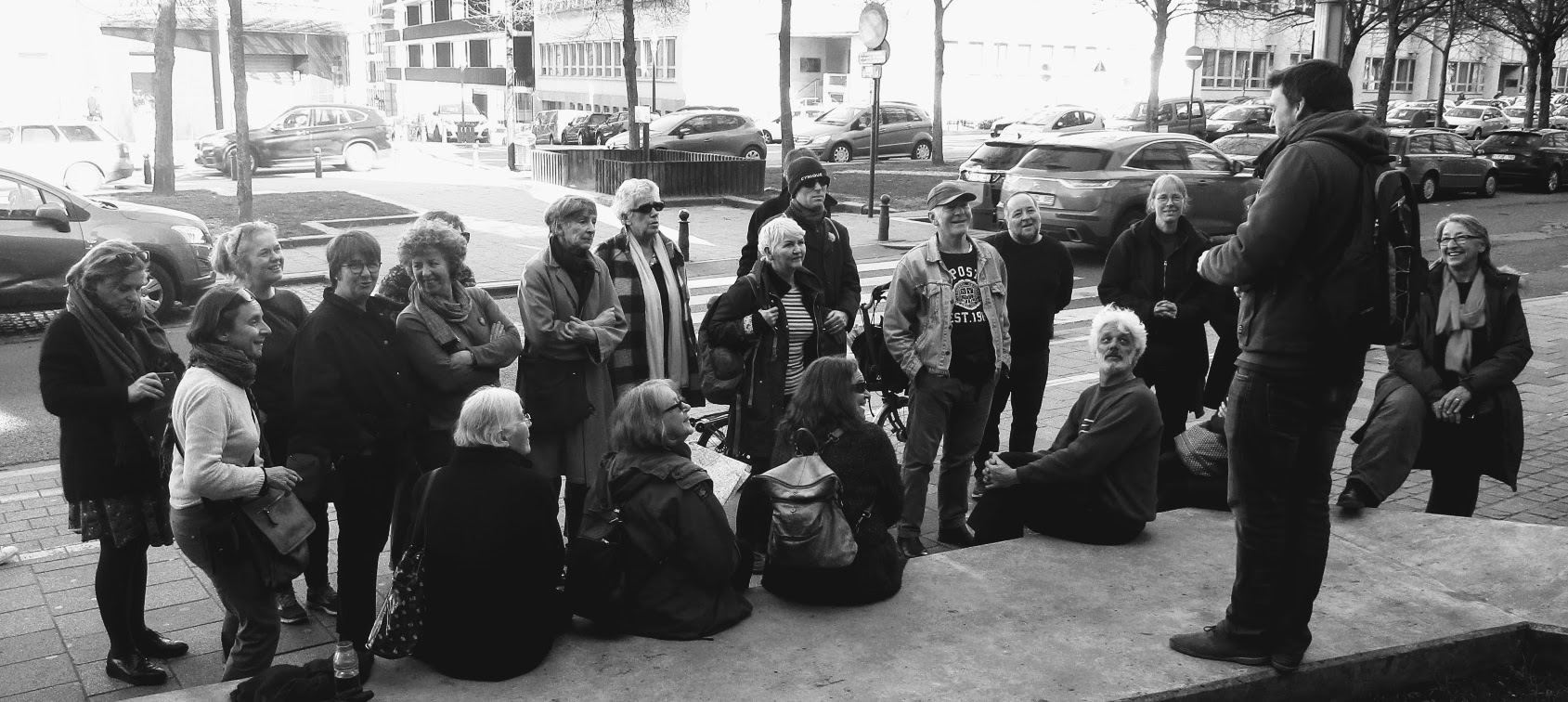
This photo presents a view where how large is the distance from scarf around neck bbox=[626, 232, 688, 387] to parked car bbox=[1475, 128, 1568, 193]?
27.5m

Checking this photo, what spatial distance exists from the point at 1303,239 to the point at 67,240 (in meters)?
12.2

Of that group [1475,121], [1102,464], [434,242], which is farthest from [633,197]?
[1475,121]

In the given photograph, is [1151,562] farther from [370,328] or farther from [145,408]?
[145,408]

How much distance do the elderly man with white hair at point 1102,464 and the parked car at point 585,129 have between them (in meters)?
34.3

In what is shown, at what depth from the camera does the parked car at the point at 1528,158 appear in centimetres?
2841

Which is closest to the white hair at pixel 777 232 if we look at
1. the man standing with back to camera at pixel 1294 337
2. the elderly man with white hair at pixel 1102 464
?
the elderly man with white hair at pixel 1102 464

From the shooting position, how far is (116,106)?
143ft

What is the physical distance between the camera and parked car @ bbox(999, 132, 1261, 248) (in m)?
16.2

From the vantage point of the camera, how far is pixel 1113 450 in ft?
18.1

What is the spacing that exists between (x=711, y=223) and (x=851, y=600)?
1569 centimetres

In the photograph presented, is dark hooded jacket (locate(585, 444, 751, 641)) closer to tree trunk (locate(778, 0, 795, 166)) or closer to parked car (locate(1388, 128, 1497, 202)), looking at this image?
tree trunk (locate(778, 0, 795, 166))

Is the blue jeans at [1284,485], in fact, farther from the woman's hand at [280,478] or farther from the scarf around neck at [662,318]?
the woman's hand at [280,478]

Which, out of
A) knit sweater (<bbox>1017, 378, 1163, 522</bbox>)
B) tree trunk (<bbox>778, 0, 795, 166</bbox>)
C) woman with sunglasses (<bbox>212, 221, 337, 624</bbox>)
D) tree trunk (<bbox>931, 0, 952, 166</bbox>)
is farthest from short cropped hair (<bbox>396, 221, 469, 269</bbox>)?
tree trunk (<bbox>931, 0, 952, 166</bbox>)

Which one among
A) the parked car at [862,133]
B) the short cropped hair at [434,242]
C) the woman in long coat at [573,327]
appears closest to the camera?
the short cropped hair at [434,242]
